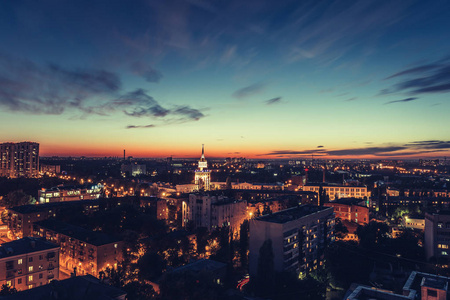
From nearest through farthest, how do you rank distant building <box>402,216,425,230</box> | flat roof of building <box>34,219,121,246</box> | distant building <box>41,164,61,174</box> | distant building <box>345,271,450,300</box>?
1. distant building <box>345,271,450,300</box>
2. flat roof of building <box>34,219,121,246</box>
3. distant building <box>402,216,425,230</box>
4. distant building <box>41,164,61,174</box>

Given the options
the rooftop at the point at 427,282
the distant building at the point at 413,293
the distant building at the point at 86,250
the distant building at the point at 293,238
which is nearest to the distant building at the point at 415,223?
the distant building at the point at 293,238

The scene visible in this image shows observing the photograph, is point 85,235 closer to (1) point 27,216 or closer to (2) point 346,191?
(1) point 27,216

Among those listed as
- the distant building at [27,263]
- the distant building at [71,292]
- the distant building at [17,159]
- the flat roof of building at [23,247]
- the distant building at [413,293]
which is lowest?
the distant building at [27,263]

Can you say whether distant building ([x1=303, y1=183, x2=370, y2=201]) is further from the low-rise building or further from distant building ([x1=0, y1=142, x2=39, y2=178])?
distant building ([x1=0, y1=142, x2=39, y2=178])

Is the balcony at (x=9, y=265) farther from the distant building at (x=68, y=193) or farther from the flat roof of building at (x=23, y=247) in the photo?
the distant building at (x=68, y=193)

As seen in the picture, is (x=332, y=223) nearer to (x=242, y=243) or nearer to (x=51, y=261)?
(x=242, y=243)

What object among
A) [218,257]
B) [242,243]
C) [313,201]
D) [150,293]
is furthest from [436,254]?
[313,201]

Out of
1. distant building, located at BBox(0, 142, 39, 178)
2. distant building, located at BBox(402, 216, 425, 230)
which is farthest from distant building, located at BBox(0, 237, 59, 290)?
distant building, located at BBox(0, 142, 39, 178)
